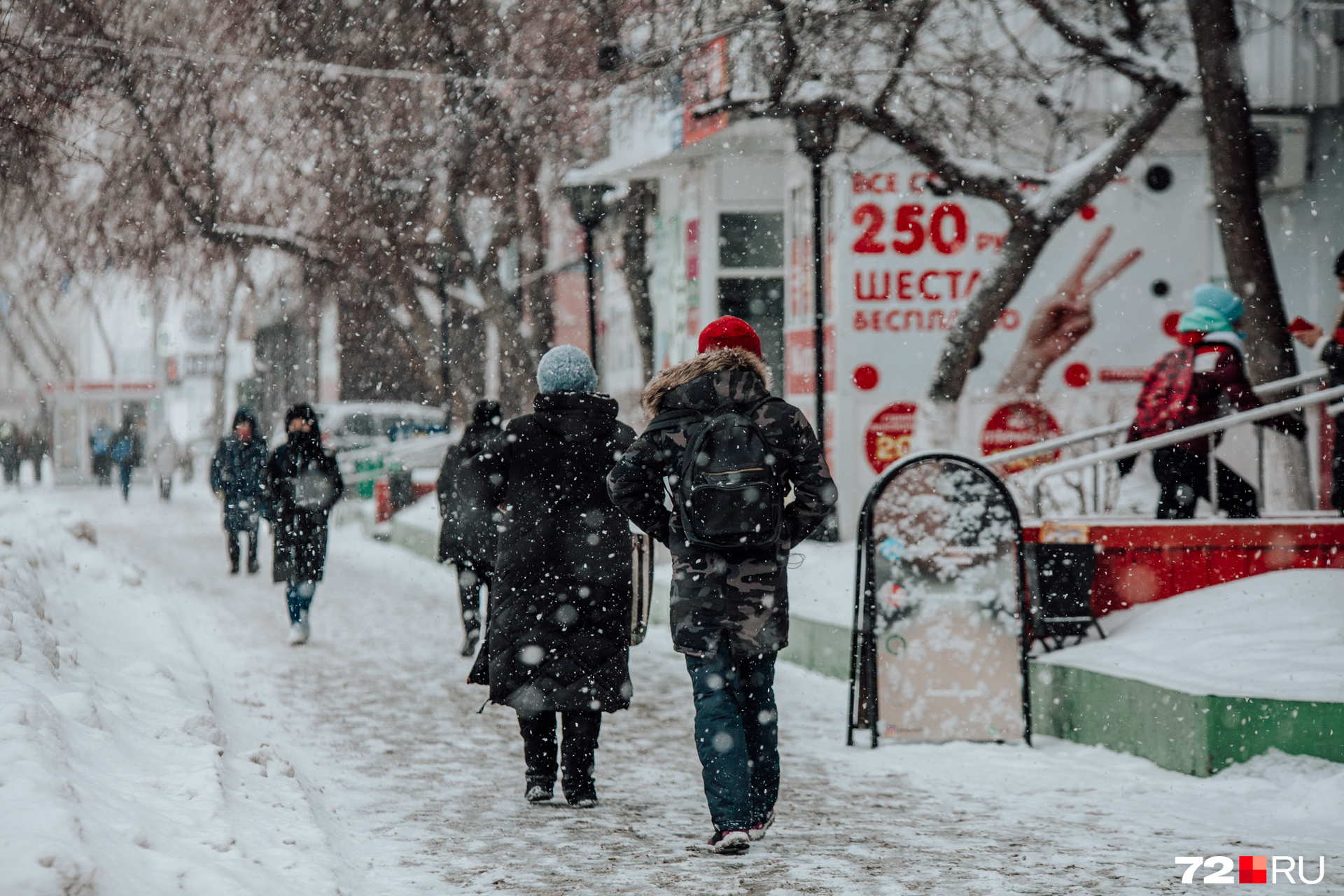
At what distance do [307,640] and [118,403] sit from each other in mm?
53311

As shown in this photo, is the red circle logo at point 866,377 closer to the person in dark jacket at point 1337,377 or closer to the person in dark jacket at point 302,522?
the person in dark jacket at point 302,522

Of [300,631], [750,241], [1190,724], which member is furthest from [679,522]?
[750,241]

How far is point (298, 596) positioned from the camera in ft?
37.7

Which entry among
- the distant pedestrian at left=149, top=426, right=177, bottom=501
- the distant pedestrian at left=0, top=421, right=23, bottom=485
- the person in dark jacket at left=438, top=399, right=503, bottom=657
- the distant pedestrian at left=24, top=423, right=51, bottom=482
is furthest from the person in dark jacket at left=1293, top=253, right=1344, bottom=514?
the distant pedestrian at left=24, top=423, right=51, bottom=482

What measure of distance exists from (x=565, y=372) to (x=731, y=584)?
4.27ft

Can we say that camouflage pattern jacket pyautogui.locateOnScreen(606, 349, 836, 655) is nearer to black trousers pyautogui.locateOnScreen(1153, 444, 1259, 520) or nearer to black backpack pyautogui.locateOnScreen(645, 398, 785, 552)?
black backpack pyautogui.locateOnScreen(645, 398, 785, 552)

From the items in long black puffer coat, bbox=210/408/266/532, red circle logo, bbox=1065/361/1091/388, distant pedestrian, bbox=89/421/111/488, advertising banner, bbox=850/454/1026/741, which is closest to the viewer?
advertising banner, bbox=850/454/1026/741

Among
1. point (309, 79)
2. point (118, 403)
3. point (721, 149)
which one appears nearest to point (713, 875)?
point (309, 79)

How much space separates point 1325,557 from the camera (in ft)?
28.1

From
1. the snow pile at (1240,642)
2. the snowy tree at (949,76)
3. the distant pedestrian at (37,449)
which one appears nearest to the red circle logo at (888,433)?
the snowy tree at (949,76)

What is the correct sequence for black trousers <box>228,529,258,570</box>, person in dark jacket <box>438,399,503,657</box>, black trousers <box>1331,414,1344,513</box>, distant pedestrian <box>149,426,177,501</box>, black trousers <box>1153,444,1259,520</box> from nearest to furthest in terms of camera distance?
black trousers <box>1153,444,1259,520</box>
person in dark jacket <box>438,399,503,657</box>
black trousers <box>1331,414,1344,513</box>
black trousers <box>228,529,258,570</box>
distant pedestrian <box>149,426,177,501</box>

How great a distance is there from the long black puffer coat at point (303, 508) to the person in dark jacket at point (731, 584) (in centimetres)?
629

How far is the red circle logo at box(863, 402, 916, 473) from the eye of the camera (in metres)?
16.9

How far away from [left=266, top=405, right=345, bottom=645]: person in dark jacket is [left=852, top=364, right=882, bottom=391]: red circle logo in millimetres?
6871
